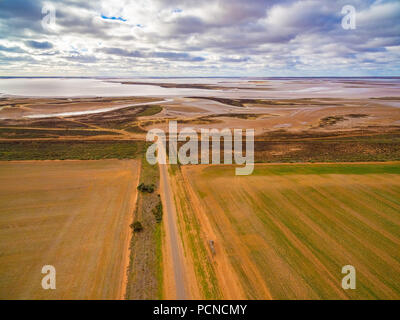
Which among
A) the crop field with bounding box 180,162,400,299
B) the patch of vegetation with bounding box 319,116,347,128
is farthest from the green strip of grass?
the patch of vegetation with bounding box 319,116,347,128

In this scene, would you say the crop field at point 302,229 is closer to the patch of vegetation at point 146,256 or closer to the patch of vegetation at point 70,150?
the patch of vegetation at point 146,256

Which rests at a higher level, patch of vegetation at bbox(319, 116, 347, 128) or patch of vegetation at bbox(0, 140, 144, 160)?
patch of vegetation at bbox(319, 116, 347, 128)

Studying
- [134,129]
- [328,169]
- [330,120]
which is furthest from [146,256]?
[330,120]

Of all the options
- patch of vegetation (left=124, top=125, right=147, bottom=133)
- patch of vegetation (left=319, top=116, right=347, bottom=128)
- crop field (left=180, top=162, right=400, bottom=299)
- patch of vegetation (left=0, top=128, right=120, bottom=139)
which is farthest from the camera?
patch of vegetation (left=319, top=116, right=347, bottom=128)

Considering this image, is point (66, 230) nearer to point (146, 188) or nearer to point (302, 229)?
point (146, 188)

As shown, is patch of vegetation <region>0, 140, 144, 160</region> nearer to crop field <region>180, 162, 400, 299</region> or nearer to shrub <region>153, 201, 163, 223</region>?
crop field <region>180, 162, 400, 299</region>
